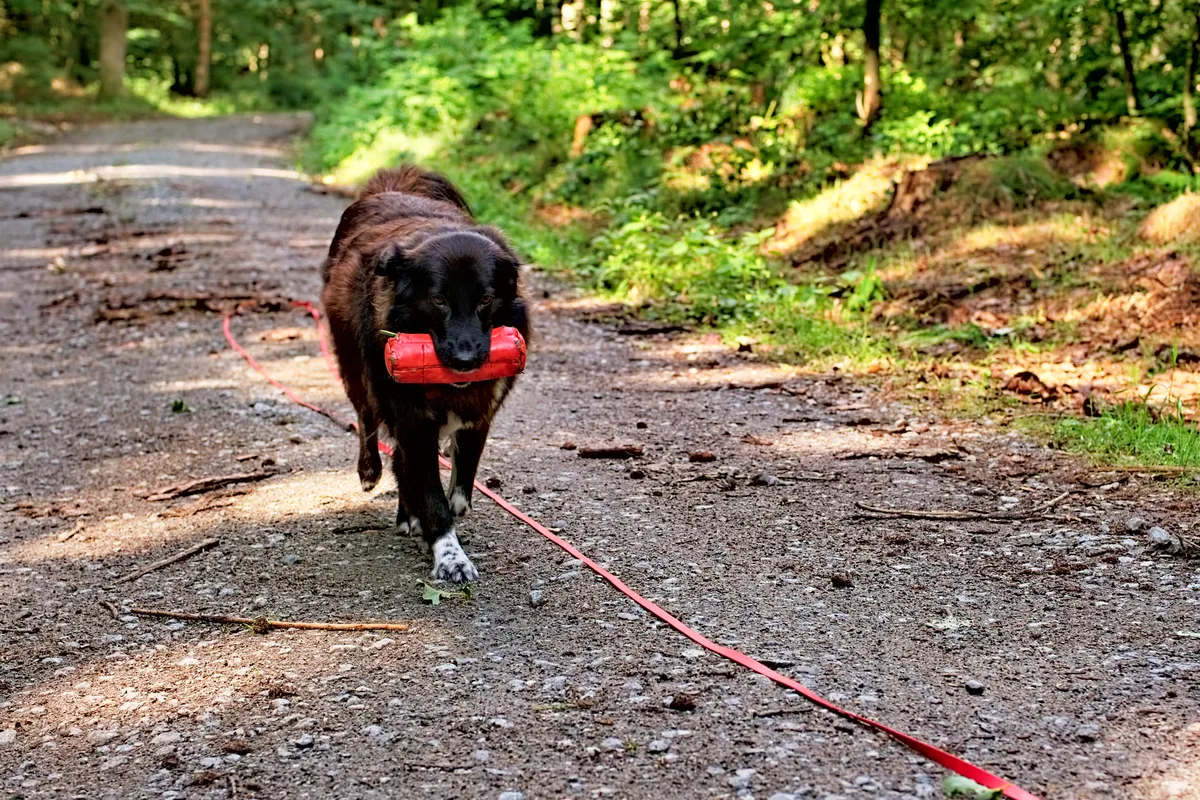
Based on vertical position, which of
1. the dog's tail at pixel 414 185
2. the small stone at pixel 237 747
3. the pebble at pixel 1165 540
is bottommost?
the small stone at pixel 237 747

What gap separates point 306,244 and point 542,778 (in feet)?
36.5

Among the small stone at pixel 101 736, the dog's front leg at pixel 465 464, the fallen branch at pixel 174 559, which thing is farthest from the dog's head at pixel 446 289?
the small stone at pixel 101 736

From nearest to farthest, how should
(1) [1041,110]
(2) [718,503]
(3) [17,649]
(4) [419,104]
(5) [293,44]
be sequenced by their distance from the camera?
(3) [17,649] → (2) [718,503] → (1) [1041,110] → (4) [419,104] → (5) [293,44]

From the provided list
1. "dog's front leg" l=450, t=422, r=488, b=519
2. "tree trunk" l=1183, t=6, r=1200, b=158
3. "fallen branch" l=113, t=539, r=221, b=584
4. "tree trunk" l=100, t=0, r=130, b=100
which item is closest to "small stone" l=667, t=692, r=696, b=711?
"dog's front leg" l=450, t=422, r=488, b=519

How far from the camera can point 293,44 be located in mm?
47000

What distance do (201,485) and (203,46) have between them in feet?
138

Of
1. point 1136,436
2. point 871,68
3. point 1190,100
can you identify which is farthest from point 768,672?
point 871,68

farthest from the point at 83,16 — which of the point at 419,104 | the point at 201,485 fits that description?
the point at 201,485

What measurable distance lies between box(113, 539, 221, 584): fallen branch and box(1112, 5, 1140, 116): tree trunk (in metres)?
9.15

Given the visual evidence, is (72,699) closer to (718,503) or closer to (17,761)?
(17,761)

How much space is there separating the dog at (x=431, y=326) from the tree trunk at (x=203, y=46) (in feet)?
138

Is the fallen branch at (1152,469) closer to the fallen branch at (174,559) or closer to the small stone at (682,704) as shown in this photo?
the small stone at (682,704)

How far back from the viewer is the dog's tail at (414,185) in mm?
5742

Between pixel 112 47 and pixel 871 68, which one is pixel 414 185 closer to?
pixel 871 68
